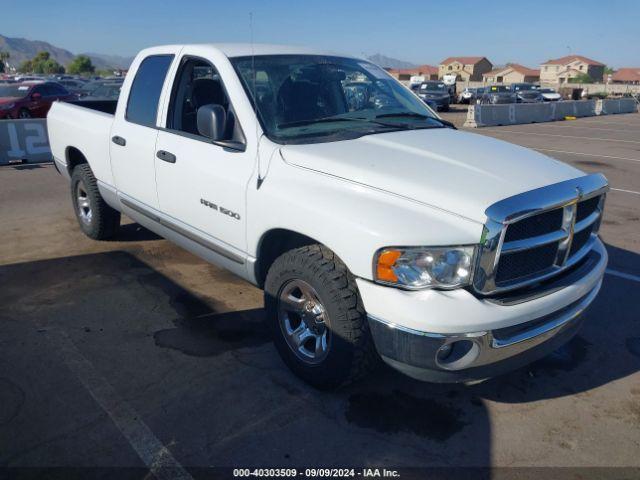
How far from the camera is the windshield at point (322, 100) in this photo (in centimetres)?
354

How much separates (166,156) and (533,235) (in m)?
2.66

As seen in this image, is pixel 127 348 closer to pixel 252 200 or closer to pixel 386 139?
pixel 252 200

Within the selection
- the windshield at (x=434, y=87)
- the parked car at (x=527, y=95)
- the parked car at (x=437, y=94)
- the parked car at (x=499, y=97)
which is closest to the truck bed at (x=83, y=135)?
the parked car at (x=437, y=94)

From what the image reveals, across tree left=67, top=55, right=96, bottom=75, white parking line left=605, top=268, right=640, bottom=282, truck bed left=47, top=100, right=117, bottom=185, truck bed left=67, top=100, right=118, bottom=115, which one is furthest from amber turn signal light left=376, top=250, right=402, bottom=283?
tree left=67, top=55, right=96, bottom=75

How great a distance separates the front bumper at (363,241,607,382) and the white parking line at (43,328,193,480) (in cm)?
119

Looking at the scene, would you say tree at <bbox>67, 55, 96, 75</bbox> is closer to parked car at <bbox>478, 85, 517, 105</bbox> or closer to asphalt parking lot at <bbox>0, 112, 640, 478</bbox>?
parked car at <bbox>478, 85, 517, 105</bbox>

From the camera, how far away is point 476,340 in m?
2.60

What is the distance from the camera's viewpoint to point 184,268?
17.3ft

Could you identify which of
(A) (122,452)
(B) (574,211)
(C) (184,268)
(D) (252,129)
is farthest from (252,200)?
(C) (184,268)

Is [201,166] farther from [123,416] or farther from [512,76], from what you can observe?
[512,76]

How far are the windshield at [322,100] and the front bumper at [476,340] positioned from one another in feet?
4.44

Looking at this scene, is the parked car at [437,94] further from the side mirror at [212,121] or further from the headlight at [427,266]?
the headlight at [427,266]

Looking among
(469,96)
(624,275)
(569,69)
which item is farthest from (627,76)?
(624,275)

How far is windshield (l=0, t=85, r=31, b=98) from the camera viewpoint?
19.1 meters
